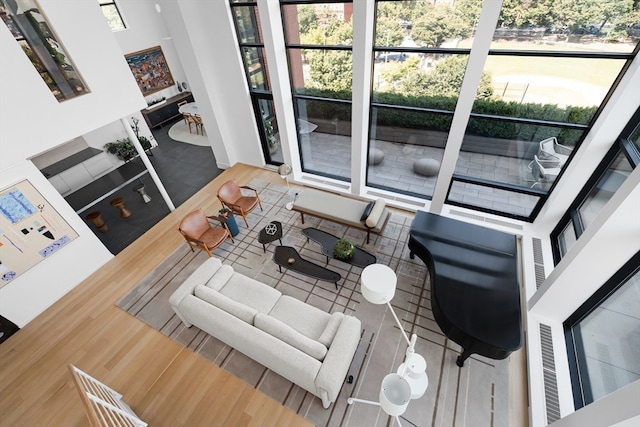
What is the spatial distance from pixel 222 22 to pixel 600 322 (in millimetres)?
7855

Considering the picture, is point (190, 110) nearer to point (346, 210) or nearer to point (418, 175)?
point (346, 210)

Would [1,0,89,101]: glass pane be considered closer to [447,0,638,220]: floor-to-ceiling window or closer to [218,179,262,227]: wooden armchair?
[218,179,262,227]: wooden armchair

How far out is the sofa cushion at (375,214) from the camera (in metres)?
5.20

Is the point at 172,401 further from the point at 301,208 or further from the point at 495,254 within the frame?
the point at 495,254

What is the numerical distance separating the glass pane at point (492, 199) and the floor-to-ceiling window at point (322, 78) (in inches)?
97.8

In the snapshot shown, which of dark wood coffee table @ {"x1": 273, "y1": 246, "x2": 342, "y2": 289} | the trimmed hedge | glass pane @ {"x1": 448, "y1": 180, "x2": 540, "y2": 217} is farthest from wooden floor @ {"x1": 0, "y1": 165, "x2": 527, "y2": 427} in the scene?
the trimmed hedge

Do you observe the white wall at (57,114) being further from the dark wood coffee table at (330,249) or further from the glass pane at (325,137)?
the dark wood coffee table at (330,249)

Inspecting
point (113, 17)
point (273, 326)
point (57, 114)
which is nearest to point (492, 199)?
point (273, 326)

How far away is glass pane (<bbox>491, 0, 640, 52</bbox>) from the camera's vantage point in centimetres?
366

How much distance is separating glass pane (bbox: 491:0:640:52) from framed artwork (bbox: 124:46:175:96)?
11.1m

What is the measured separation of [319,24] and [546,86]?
12.7ft

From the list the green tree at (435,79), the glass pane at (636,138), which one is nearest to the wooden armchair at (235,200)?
the green tree at (435,79)

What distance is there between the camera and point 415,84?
5.15 m

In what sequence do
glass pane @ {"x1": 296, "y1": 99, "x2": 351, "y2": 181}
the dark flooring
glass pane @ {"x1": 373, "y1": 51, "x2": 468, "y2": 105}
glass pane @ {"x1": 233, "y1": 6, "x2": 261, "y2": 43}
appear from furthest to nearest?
the dark flooring → glass pane @ {"x1": 296, "y1": 99, "x2": 351, "y2": 181} → glass pane @ {"x1": 233, "y1": 6, "x2": 261, "y2": 43} → glass pane @ {"x1": 373, "y1": 51, "x2": 468, "y2": 105}
